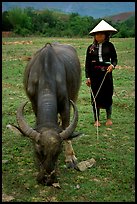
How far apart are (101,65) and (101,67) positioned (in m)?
0.04

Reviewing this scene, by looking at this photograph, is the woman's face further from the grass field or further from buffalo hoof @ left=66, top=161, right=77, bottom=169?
buffalo hoof @ left=66, top=161, right=77, bottom=169

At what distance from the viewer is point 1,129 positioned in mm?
7535

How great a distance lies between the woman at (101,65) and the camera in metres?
7.48

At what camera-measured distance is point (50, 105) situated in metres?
5.20

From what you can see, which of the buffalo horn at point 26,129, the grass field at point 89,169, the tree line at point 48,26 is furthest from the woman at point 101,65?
the tree line at point 48,26

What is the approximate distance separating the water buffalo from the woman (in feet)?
2.33

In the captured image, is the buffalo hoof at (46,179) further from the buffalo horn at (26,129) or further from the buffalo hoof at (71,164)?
the buffalo hoof at (71,164)

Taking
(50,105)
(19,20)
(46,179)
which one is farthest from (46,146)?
(19,20)

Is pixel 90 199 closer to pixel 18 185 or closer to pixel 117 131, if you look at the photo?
pixel 18 185

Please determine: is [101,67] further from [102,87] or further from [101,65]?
[102,87]

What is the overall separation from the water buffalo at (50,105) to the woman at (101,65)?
710 mm

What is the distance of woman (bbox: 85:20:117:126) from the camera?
7.48 metres

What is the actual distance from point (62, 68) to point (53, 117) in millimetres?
1199

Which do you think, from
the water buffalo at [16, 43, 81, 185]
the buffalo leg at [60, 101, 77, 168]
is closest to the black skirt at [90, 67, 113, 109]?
the water buffalo at [16, 43, 81, 185]
